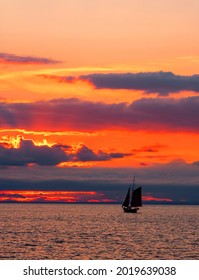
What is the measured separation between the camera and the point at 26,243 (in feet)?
390
